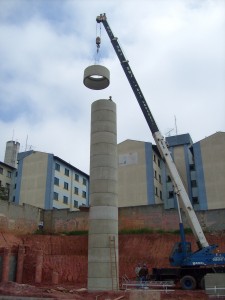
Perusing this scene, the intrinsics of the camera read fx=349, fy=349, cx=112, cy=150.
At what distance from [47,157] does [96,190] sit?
40.8 metres

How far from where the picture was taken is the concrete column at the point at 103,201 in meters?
20.5

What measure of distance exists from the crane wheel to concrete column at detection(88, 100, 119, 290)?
189 inches

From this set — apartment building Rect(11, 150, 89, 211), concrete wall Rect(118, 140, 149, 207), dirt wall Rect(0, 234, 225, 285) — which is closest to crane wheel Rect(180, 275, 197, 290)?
dirt wall Rect(0, 234, 225, 285)

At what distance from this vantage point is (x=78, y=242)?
3766cm

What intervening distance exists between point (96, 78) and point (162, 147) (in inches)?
267

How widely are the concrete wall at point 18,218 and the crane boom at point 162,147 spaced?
19.6 meters

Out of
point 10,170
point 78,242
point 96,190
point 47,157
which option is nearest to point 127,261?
point 78,242

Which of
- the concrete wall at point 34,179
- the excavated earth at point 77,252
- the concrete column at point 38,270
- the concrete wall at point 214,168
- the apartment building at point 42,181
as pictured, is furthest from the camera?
the concrete wall at point 34,179

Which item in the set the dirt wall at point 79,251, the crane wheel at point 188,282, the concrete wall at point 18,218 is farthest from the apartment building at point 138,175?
the crane wheel at point 188,282

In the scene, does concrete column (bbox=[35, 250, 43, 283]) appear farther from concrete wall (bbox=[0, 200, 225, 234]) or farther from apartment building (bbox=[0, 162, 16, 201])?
apartment building (bbox=[0, 162, 16, 201])

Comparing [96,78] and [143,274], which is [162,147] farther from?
[143,274]

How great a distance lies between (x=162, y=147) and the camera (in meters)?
25.2

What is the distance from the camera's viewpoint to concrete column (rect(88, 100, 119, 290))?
20.5 m

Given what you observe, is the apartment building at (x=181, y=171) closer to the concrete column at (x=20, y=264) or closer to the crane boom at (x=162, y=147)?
the concrete column at (x=20, y=264)
